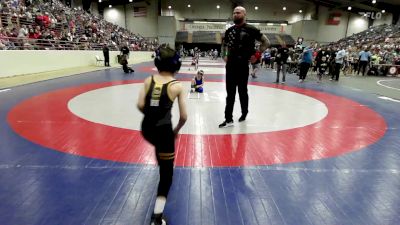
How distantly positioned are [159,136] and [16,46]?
12936 mm

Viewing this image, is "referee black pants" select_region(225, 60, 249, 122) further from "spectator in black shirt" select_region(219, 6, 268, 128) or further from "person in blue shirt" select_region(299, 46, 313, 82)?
"person in blue shirt" select_region(299, 46, 313, 82)

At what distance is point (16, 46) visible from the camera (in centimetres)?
1217

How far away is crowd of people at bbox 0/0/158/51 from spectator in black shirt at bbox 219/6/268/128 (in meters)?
10.6

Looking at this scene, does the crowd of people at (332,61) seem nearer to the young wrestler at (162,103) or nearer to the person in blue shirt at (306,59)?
the person in blue shirt at (306,59)

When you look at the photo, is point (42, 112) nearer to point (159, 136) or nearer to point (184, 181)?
point (184, 181)

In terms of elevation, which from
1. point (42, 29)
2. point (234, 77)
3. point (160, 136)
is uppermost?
point (42, 29)

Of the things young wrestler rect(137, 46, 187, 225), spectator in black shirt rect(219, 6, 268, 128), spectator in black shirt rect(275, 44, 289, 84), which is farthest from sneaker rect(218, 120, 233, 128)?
spectator in black shirt rect(275, 44, 289, 84)

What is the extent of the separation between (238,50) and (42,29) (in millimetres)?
14685

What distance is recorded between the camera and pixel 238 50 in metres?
4.58

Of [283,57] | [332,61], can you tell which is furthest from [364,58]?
[283,57]

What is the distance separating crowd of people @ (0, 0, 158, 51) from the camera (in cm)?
1268

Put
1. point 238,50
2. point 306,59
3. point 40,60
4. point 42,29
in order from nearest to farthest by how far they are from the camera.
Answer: point 238,50 < point 306,59 < point 40,60 < point 42,29

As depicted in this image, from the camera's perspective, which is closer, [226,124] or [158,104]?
[158,104]

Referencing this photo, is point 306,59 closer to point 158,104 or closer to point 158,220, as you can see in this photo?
point 158,104
